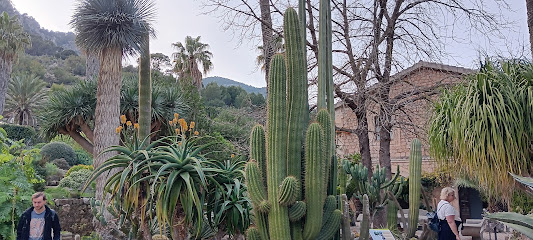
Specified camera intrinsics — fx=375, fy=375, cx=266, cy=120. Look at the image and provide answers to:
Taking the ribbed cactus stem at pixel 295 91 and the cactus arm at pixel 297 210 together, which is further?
the ribbed cactus stem at pixel 295 91

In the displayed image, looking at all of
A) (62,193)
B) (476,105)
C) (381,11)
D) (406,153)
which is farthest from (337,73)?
(62,193)

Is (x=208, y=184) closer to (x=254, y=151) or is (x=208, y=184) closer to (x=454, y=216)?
(x=254, y=151)

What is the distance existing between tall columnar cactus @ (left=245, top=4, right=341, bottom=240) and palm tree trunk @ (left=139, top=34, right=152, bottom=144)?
332 centimetres

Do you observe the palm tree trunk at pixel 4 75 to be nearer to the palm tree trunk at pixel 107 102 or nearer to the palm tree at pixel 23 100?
the palm tree at pixel 23 100

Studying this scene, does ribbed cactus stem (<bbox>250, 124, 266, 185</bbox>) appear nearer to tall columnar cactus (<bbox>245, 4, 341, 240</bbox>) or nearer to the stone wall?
tall columnar cactus (<bbox>245, 4, 341, 240</bbox>)

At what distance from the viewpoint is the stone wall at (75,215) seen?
10.0 meters

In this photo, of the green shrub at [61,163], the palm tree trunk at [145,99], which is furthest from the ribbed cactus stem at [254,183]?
the green shrub at [61,163]

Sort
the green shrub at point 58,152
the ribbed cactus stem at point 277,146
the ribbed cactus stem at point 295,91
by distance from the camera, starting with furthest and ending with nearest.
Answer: the green shrub at point 58,152 → the ribbed cactus stem at point 295,91 → the ribbed cactus stem at point 277,146

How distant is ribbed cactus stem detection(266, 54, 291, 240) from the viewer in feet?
12.4

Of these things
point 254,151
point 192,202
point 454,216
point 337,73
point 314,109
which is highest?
point 337,73

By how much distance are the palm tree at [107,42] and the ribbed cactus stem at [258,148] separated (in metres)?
5.37

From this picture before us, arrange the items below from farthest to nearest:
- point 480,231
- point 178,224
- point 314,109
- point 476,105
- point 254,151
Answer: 1. point 314,109
2. point 480,231
3. point 476,105
4. point 254,151
5. point 178,224

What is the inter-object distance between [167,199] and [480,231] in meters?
5.83

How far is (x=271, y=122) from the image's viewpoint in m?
3.99
